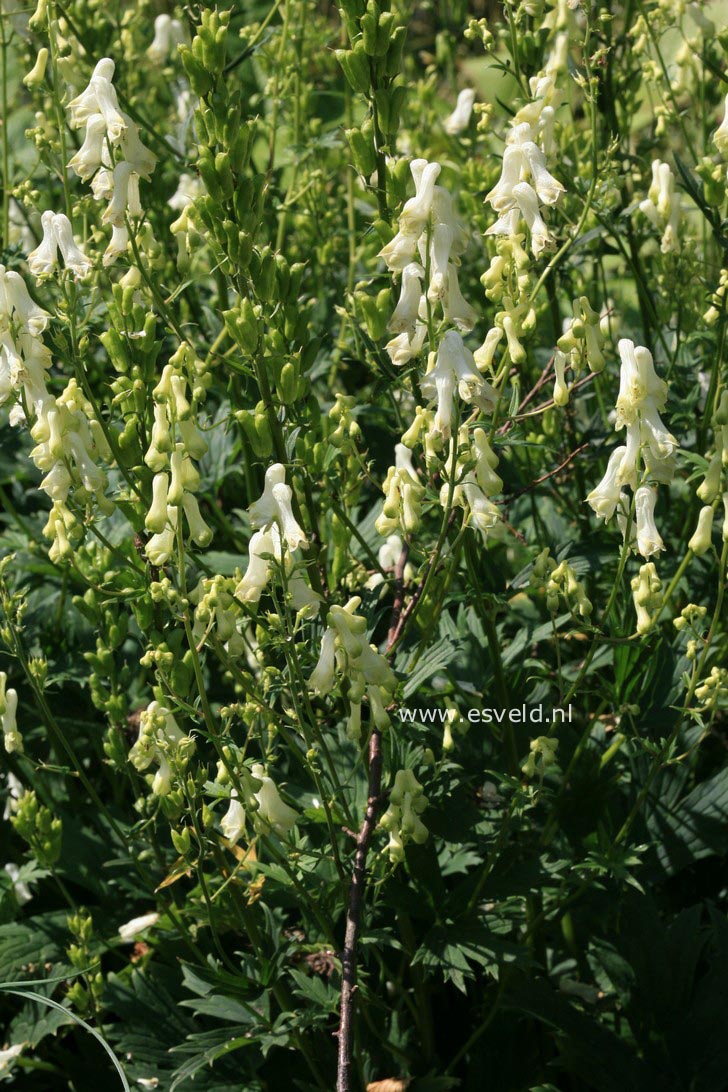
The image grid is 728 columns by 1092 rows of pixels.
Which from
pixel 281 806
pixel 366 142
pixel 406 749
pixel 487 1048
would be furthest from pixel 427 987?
pixel 366 142

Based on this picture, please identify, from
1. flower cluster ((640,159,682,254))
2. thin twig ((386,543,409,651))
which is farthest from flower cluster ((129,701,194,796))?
flower cluster ((640,159,682,254))

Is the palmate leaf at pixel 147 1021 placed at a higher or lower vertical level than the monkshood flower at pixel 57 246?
lower

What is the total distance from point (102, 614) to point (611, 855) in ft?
3.18

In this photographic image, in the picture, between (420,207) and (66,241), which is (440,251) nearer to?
(420,207)

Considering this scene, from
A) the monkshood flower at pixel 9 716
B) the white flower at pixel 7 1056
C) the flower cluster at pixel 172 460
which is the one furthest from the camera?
the white flower at pixel 7 1056

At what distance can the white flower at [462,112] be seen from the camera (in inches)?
135

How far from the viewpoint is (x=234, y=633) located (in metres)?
1.59

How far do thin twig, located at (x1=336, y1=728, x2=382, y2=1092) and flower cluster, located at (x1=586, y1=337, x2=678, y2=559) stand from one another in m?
0.49

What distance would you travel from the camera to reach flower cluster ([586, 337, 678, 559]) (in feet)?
5.01

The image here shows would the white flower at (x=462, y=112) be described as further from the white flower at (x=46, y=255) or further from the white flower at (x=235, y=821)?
the white flower at (x=235, y=821)

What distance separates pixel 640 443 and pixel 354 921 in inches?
31.4

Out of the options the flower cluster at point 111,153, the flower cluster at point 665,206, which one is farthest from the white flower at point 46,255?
the flower cluster at point 665,206

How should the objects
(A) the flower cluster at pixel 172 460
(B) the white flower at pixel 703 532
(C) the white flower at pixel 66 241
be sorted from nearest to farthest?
(A) the flower cluster at pixel 172 460, (B) the white flower at pixel 703 532, (C) the white flower at pixel 66 241

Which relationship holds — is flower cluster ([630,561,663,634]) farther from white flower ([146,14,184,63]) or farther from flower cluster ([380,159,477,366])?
white flower ([146,14,184,63])
